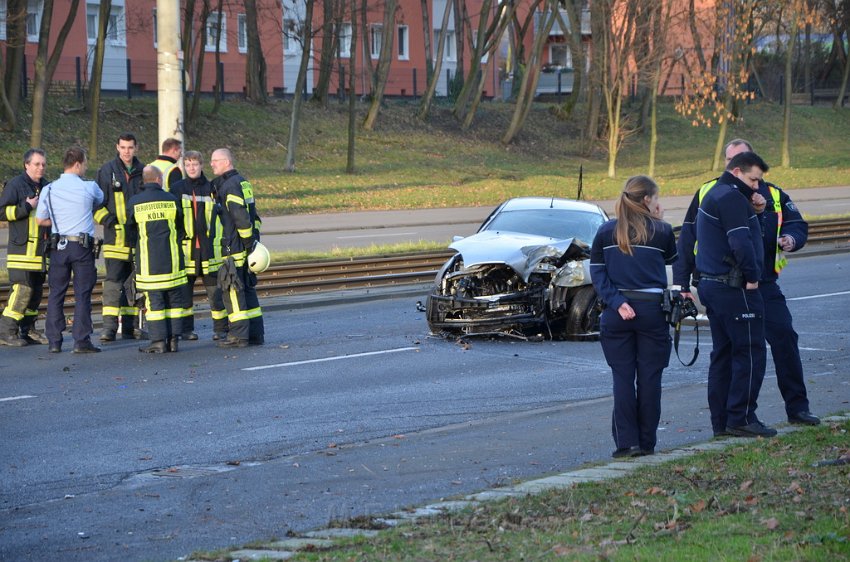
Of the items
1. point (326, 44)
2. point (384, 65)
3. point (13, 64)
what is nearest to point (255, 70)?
point (326, 44)

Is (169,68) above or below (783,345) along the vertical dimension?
above

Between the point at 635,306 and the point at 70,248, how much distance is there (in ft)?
23.9

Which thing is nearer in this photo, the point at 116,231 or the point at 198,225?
the point at 198,225

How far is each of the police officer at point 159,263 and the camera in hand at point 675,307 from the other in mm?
6437

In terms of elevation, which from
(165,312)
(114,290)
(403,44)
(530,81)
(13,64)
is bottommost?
(165,312)

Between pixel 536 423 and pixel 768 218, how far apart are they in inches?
91.3

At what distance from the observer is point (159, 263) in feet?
42.9

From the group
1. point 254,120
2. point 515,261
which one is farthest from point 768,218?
point 254,120

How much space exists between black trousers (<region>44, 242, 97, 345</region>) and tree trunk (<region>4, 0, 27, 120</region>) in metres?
23.0

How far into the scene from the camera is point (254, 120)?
1857 inches

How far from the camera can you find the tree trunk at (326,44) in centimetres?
4272

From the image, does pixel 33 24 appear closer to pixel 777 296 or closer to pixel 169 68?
pixel 169 68

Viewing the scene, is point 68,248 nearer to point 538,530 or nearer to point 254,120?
point 538,530

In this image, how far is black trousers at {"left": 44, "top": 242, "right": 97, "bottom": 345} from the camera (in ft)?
42.6
